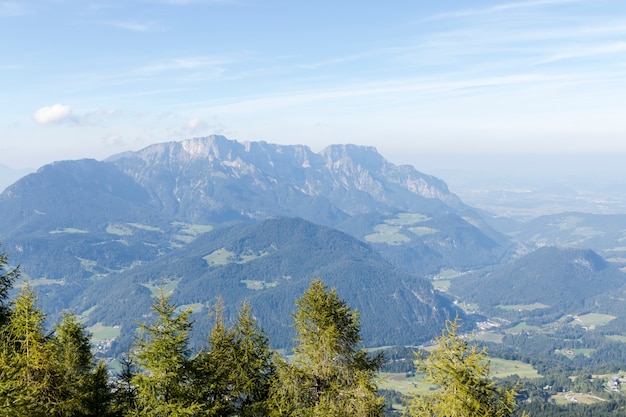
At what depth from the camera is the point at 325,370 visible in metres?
25.3

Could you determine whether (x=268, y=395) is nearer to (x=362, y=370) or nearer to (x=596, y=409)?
(x=362, y=370)

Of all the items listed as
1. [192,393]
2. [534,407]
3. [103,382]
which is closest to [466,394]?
[192,393]

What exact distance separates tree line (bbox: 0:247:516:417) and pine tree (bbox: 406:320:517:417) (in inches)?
1.6

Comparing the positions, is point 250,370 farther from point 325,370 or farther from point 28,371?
point 28,371

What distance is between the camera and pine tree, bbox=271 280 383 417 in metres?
23.7

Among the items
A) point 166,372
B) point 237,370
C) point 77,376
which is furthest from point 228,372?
point 77,376

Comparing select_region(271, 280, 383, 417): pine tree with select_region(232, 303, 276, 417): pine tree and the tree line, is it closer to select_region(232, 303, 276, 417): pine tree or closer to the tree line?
the tree line

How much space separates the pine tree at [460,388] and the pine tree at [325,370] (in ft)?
16.0

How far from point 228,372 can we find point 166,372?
510cm

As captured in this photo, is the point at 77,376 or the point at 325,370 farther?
the point at 77,376

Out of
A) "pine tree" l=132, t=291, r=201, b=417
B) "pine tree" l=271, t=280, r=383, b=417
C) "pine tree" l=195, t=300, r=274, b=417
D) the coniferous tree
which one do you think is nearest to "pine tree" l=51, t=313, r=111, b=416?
the coniferous tree

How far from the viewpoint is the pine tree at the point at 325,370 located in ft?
77.8

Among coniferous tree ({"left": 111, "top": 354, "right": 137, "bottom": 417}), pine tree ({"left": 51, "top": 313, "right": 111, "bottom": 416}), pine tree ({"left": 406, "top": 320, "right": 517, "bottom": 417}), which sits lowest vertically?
coniferous tree ({"left": 111, "top": 354, "right": 137, "bottom": 417})

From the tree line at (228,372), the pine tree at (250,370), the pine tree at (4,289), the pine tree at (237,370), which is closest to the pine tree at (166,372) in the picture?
the tree line at (228,372)
